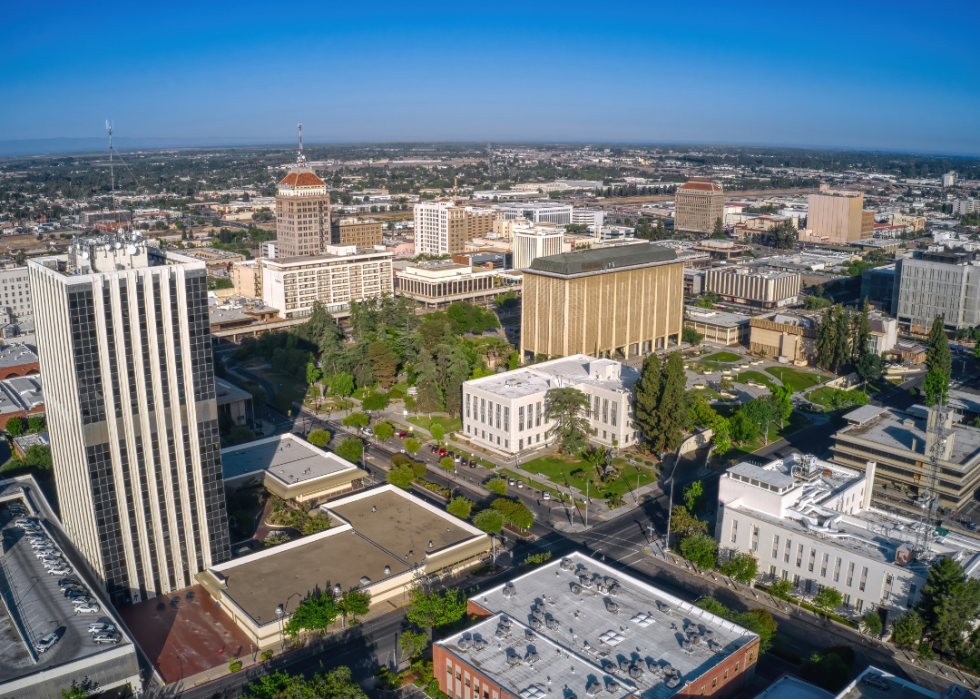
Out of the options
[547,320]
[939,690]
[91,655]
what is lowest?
[939,690]

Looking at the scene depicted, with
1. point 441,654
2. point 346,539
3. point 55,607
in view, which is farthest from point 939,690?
point 55,607

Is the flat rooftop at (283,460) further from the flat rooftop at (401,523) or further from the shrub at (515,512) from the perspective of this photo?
the shrub at (515,512)

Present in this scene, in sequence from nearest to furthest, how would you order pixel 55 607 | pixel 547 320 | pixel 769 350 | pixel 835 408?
pixel 55 607
pixel 835 408
pixel 547 320
pixel 769 350

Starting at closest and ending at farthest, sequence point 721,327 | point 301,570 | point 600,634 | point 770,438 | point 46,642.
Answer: point 600,634, point 46,642, point 301,570, point 770,438, point 721,327

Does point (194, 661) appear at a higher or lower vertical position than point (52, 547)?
lower

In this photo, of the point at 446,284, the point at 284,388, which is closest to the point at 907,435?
the point at 284,388

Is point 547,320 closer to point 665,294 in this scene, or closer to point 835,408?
point 665,294

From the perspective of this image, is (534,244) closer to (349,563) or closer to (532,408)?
(532,408)
